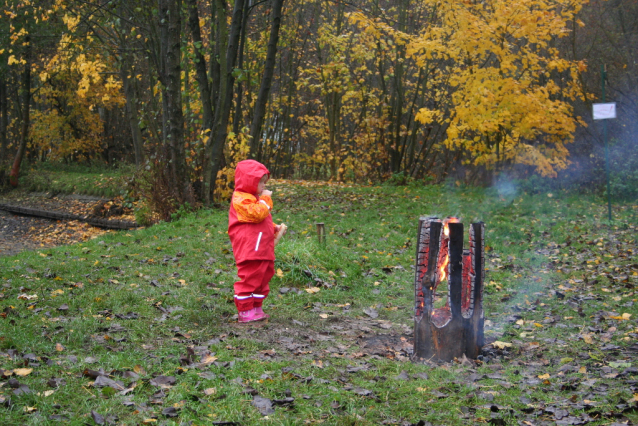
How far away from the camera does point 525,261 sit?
27.7ft

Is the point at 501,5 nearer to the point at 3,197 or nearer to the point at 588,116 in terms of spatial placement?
the point at 588,116

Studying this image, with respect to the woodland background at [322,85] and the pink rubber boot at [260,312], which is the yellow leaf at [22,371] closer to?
the pink rubber boot at [260,312]

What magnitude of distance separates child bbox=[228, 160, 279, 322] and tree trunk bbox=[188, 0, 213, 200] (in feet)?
24.3

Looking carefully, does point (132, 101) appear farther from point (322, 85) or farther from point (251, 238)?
point (251, 238)

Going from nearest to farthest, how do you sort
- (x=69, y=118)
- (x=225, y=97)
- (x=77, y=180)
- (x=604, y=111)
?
(x=604, y=111) < (x=225, y=97) < (x=77, y=180) < (x=69, y=118)

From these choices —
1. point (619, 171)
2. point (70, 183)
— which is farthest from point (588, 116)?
point (70, 183)

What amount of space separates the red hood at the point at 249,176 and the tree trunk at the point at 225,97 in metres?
7.09

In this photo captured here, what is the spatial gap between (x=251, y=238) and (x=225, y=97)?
772 cm

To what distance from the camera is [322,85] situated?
18.9m

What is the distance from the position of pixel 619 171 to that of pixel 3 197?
68.3 feet

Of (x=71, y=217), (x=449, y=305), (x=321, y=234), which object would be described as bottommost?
(x=71, y=217)

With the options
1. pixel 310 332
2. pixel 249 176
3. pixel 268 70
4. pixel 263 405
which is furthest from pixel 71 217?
pixel 263 405

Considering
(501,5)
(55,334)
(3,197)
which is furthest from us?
(3,197)

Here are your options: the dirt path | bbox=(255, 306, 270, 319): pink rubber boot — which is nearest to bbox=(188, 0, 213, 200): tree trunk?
the dirt path
